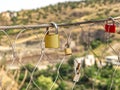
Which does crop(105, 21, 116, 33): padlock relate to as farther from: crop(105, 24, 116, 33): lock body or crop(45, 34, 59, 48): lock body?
crop(45, 34, 59, 48): lock body

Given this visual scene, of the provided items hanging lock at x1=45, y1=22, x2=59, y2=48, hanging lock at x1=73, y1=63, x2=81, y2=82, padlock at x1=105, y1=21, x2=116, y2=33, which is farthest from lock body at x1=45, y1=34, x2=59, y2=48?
padlock at x1=105, y1=21, x2=116, y2=33

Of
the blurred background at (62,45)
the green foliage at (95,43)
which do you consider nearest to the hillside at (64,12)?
the blurred background at (62,45)

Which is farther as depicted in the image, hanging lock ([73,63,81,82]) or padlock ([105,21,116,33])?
padlock ([105,21,116,33])

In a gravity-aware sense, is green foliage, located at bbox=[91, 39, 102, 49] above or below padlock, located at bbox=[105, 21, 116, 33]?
below

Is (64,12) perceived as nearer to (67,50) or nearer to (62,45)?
(62,45)

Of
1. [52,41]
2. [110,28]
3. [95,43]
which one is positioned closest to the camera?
[52,41]

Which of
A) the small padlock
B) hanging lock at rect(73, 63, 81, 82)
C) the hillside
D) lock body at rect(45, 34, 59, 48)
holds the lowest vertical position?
the hillside

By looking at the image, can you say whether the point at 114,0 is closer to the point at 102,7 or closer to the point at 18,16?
the point at 102,7

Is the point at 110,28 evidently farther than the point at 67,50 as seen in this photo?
Yes

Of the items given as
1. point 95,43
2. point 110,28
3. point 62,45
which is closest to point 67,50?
point 110,28

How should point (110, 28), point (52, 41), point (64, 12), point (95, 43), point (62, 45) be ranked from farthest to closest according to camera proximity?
point (64, 12), point (95, 43), point (62, 45), point (110, 28), point (52, 41)

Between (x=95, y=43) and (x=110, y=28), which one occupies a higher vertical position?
(x=110, y=28)

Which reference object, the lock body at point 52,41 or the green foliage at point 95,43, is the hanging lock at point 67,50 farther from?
the green foliage at point 95,43

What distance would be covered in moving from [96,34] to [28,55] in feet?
17.3
